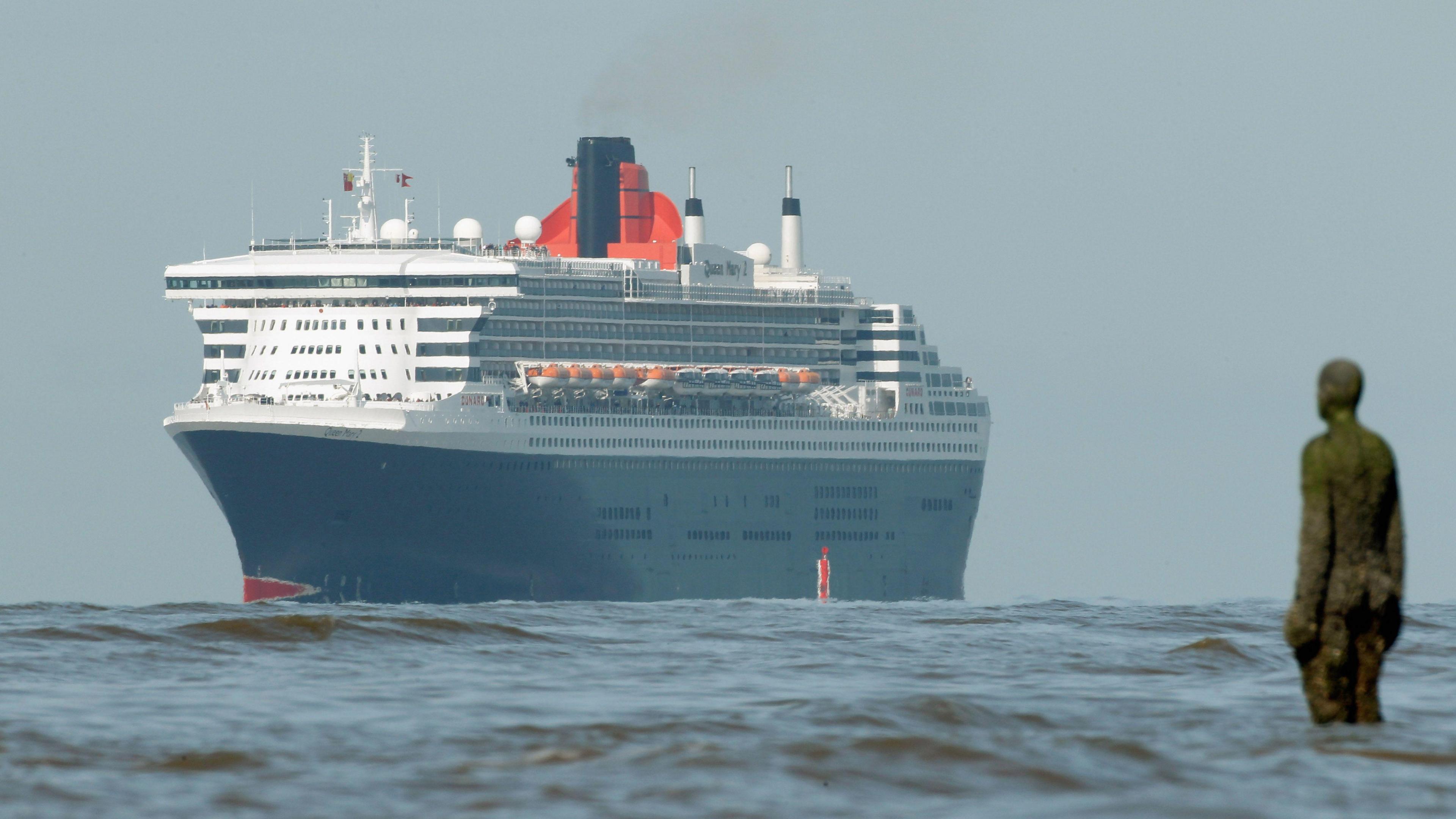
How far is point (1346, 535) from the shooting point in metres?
16.2

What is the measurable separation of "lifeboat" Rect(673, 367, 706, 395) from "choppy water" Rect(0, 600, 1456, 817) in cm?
5734

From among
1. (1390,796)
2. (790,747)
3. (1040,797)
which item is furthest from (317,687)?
(1390,796)

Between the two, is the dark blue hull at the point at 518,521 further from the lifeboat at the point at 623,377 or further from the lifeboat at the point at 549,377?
the lifeboat at the point at 623,377

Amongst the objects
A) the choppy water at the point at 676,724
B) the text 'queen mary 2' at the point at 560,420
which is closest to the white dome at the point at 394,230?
the text 'queen mary 2' at the point at 560,420

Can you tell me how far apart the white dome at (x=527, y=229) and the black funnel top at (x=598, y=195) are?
1804 mm

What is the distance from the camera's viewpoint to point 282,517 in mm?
80250

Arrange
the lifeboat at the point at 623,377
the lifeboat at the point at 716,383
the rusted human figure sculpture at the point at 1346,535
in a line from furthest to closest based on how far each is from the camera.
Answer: the lifeboat at the point at 716,383 → the lifeboat at the point at 623,377 → the rusted human figure sculpture at the point at 1346,535

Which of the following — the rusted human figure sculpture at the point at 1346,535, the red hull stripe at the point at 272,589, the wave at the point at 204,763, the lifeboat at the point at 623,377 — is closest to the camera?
the rusted human figure sculpture at the point at 1346,535

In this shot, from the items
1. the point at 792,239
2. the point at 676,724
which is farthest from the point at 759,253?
the point at 676,724

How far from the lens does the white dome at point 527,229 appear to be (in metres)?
92.0

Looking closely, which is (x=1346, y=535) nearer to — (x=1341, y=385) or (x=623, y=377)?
(x=1341, y=385)

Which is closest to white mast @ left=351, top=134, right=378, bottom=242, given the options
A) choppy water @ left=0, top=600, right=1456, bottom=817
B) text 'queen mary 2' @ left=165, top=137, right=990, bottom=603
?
text 'queen mary 2' @ left=165, top=137, right=990, bottom=603

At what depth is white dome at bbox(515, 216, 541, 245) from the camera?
9200cm

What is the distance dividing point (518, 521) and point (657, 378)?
780 cm
